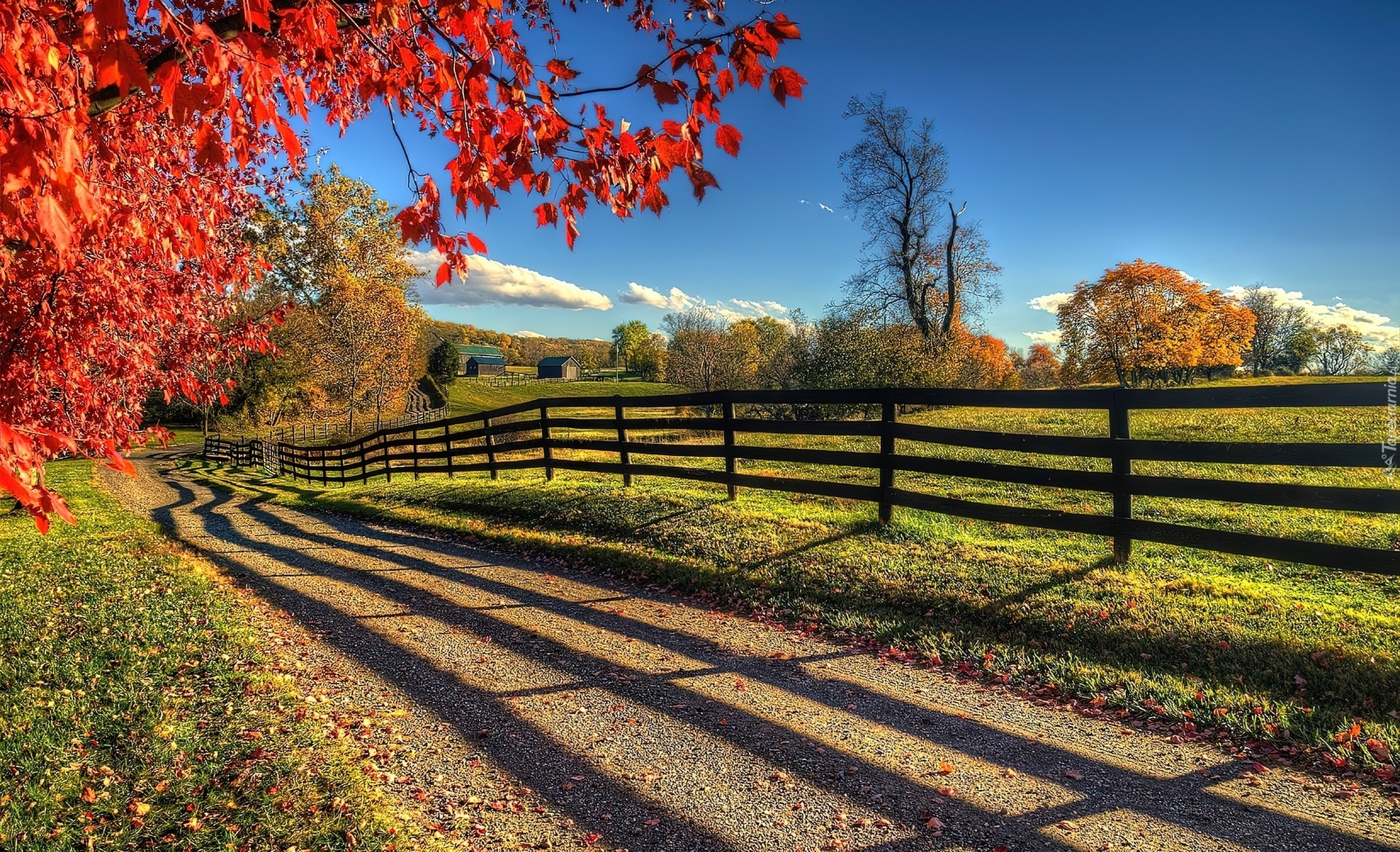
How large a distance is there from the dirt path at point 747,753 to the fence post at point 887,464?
2229mm

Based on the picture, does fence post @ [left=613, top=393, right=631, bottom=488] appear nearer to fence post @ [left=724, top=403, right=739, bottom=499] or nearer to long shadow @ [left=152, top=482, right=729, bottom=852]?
fence post @ [left=724, top=403, right=739, bottom=499]

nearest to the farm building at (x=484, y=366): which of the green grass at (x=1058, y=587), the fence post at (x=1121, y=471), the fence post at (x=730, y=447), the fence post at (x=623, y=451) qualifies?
the fence post at (x=623, y=451)

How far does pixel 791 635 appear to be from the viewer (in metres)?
4.69

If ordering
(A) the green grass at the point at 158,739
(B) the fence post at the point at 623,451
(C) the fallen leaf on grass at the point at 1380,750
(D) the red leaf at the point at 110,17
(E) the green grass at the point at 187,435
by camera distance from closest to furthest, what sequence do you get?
(D) the red leaf at the point at 110,17, (A) the green grass at the point at 158,739, (C) the fallen leaf on grass at the point at 1380,750, (B) the fence post at the point at 623,451, (E) the green grass at the point at 187,435

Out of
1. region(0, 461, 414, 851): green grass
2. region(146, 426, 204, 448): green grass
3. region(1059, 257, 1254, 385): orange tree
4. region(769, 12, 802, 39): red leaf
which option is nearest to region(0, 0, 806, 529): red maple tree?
region(769, 12, 802, 39): red leaf

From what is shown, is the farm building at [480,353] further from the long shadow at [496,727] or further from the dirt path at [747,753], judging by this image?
the dirt path at [747,753]

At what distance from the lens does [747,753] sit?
3156mm

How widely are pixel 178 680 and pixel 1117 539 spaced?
21.6ft

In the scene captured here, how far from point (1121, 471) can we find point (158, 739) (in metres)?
6.27

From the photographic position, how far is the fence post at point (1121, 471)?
16.5 feet

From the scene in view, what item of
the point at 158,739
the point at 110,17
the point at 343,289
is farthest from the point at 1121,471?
the point at 343,289

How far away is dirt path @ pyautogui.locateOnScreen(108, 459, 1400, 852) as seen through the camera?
2.60 metres

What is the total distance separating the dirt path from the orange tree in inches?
1228

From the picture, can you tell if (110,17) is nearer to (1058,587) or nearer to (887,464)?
(1058,587)
